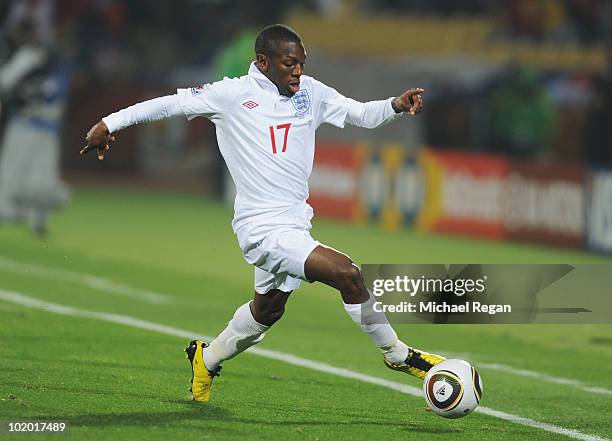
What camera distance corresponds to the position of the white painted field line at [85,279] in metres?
Result: 14.0

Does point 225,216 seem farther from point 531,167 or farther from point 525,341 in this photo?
point 525,341

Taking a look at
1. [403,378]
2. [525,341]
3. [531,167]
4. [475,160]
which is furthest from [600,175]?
[403,378]

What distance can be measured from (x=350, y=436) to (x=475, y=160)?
46.3 feet

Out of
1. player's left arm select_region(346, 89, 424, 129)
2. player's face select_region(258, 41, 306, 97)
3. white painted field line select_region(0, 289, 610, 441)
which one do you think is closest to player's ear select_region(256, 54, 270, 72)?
player's face select_region(258, 41, 306, 97)

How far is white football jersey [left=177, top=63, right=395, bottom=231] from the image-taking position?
25.1 feet

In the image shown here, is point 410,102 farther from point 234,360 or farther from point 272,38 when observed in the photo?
point 234,360

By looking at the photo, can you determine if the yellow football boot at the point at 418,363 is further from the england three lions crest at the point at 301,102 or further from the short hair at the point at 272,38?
the short hair at the point at 272,38

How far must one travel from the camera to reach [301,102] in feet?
25.6

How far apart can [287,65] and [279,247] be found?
40.0 inches

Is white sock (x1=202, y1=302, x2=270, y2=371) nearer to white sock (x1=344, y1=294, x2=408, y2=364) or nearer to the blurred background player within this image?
white sock (x1=344, y1=294, x2=408, y2=364)

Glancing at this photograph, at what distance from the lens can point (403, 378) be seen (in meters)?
9.72

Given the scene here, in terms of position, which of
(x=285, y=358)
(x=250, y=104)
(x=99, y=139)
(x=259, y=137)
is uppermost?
(x=250, y=104)

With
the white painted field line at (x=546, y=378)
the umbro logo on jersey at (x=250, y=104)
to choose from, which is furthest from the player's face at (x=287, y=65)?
the white painted field line at (x=546, y=378)
